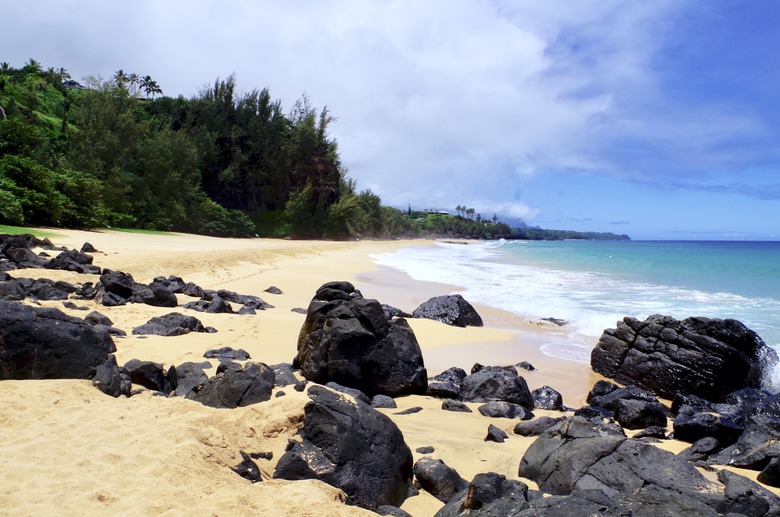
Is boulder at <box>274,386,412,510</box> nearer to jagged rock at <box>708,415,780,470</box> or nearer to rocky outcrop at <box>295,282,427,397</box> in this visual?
rocky outcrop at <box>295,282,427,397</box>

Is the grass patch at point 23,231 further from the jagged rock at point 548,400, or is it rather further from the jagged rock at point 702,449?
the jagged rock at point 702,449

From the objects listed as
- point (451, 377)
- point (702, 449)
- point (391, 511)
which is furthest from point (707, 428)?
point (391, 511)

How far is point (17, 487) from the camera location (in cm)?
322

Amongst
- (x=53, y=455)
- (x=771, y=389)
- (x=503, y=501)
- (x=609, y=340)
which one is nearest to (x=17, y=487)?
(x=53, y=455)

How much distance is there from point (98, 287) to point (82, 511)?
7654 millimetres

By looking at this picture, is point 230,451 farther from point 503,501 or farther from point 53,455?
point 503,501

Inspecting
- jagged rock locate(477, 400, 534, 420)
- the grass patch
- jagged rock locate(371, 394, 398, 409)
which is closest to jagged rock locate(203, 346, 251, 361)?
jagged rock locate(371, 394, 398, 409)

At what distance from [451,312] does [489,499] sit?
8.37m

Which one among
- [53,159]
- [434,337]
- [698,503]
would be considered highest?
[53,159]

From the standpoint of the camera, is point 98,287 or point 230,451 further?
point 98,287

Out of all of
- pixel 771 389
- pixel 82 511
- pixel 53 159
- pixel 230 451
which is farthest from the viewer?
pixel 53 159

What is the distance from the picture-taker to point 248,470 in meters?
3.83

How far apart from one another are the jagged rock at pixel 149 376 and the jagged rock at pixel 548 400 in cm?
443

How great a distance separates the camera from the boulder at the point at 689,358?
7652 millimetres
